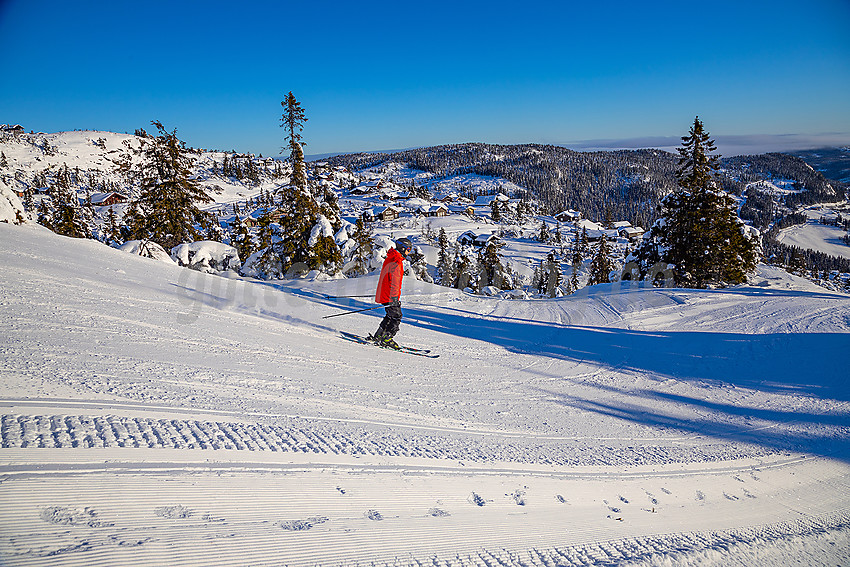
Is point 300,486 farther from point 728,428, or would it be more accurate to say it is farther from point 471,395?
point 728,428

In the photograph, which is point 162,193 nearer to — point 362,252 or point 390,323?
point 362,252

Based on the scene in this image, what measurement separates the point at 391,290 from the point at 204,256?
56.1 feet

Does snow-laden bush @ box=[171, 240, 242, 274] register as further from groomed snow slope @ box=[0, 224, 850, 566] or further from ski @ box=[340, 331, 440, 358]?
ski @ box=[340, 331, 440, 358]

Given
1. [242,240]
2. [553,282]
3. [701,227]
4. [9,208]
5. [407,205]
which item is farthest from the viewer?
[407,205]

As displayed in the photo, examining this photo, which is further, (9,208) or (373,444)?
(9,208)

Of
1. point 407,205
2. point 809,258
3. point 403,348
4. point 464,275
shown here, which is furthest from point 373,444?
point 809,258

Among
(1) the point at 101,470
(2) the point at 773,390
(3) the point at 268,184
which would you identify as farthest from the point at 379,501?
(3) the point at 268,184

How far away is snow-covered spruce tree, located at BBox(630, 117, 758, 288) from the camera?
67.7ft

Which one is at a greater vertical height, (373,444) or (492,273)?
(373,444)

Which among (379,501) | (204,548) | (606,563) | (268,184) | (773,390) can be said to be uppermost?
(268,184)

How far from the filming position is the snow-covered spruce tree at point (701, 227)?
20625 millimetres

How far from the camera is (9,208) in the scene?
622 inches

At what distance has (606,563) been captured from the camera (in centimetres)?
252

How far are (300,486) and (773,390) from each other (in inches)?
328
